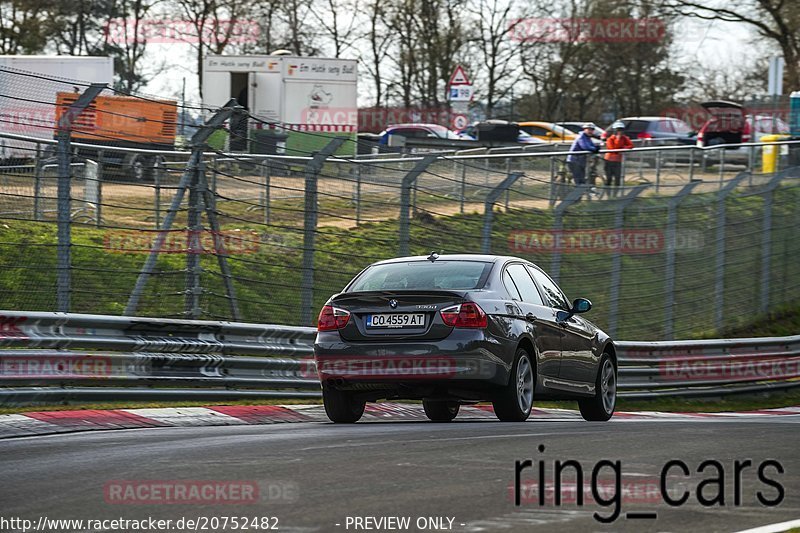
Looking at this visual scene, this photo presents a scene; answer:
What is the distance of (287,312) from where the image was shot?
14.7 m

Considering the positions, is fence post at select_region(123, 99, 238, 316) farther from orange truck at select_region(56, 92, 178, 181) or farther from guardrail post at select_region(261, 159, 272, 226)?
guardrail post at select_region(261, 159, 272, 226)

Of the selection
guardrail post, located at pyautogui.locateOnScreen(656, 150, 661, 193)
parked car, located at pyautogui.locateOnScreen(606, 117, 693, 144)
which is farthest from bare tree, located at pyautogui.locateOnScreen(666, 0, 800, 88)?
guardrail post, located at pyautogui.locateOnScreen(656, 150, 661, 193)

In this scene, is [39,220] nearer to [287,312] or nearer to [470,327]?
[287,312]

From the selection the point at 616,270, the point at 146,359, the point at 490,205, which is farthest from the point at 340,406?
the point at 616,270

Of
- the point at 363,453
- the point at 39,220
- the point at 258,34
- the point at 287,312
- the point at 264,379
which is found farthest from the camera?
the point at 258,34

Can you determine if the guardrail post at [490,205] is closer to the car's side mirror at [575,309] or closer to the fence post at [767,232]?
the car's side mirror at [575,309]

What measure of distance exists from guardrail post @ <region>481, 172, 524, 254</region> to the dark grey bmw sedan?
4.65m

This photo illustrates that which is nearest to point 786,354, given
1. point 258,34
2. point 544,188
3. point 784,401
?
point 784,401

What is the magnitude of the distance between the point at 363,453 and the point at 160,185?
230 inches

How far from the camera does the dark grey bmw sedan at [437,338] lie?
10.8 m

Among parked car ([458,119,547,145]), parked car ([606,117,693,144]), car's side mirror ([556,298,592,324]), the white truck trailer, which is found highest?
the white truck trailer

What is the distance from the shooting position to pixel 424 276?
11383 mm

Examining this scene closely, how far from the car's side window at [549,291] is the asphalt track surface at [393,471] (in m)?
1.93

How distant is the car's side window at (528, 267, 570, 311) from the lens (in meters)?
12.5
